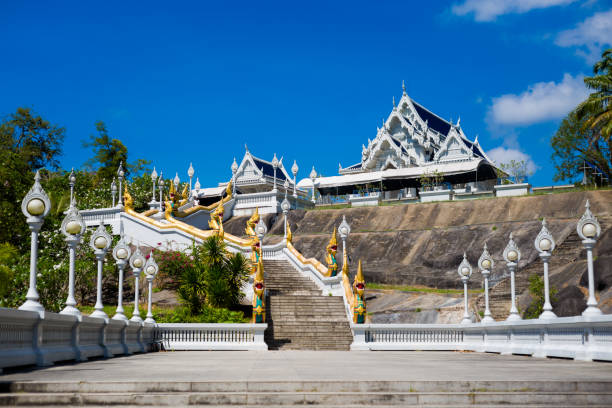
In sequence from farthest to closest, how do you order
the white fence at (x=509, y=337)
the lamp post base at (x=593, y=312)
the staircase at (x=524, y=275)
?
the staircase at (x=524, y=275) < the lamp post base at (x=593, y=312) < the white fence at (x=509, y=337)

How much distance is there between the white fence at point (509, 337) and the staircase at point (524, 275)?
496 centimetres

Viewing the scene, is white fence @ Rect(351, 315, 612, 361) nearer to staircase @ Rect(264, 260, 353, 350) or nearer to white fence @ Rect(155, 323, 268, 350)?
staircase @ Rect(264, 260, 353, 350)

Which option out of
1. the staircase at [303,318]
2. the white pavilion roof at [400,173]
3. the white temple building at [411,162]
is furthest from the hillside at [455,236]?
the white pavilion roof at [400,173]

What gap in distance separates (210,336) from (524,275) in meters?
14.9

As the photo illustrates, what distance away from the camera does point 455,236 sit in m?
36.5

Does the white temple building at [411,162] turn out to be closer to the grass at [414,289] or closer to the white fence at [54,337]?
the grass at [414,289]

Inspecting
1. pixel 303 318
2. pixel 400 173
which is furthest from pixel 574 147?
pixel 303 318

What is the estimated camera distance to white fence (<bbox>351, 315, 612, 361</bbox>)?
14.1 meters

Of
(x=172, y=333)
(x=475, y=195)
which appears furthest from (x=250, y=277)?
(x=475, y=195)

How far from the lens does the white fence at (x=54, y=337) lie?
34.1ft

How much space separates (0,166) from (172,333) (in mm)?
16363

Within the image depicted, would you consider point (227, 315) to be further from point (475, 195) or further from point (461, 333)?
point (475, 195)

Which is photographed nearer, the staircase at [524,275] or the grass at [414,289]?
the staircase at [524,275]

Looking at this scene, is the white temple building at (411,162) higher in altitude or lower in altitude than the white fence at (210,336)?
higher
